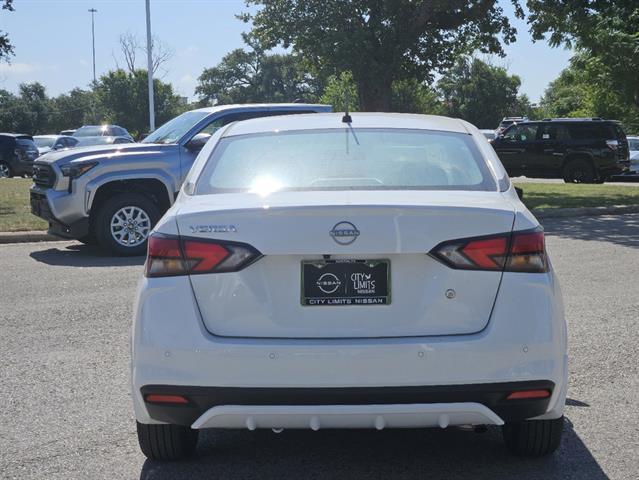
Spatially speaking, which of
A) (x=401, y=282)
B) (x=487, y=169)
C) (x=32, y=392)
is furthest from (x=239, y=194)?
(x=32, y=392)

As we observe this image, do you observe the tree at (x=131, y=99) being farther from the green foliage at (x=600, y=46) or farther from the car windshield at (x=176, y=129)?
the car windshield at (x=176, y=129)

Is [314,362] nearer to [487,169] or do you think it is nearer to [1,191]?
[487,169]

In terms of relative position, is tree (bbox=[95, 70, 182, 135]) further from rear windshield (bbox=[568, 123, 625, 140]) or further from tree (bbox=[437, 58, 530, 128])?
rear windshield (bbox=[568, 123, 625, 140])

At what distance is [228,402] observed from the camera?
148 inches

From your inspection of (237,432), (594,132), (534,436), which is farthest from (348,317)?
(594,132)

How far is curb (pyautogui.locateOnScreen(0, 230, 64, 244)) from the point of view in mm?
13297

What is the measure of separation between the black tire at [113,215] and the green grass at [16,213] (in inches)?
102

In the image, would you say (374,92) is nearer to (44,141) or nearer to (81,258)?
(81,258)

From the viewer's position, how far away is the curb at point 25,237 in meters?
13.3

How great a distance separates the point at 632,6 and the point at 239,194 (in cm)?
1758

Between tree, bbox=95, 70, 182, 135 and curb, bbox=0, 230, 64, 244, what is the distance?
67.8 m

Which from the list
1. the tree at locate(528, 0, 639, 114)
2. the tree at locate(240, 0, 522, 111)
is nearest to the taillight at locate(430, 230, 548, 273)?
the tree at locate(528, 0, 639, 114)

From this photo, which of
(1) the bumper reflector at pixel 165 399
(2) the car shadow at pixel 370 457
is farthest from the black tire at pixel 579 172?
(1) the bumper reflector at pixel 165 399

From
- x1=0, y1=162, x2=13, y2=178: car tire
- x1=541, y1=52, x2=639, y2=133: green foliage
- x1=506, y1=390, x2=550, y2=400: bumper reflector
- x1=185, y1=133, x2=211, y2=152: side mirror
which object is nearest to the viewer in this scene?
x1=506, y1=390, x2=550, y2=400: bumper reflector
